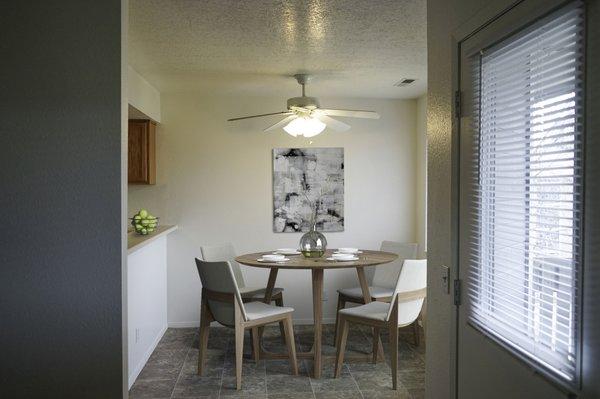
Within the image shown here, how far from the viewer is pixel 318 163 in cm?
575

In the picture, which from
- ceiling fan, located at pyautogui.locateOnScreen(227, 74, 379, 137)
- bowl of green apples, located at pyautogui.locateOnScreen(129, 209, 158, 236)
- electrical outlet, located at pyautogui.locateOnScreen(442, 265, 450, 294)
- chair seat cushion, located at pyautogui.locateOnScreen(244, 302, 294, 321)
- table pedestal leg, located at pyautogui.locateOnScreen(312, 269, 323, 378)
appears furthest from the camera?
bowl of green apples, located at pyautogui.locateOnScreen(129, 209, 158, 236)

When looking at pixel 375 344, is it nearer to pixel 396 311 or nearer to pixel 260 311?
pixel 396 311

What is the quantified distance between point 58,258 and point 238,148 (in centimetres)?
339

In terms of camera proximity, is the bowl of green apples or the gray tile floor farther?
the bowl of green apples

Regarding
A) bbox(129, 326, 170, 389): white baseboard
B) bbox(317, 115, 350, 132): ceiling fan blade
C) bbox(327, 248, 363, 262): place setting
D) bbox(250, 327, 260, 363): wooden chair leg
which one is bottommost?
bbox(129, 326, 170, 389): white baseboard

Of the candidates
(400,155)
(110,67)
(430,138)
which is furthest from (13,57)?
(400,155)

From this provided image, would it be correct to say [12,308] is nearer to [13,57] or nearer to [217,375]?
[13,57]

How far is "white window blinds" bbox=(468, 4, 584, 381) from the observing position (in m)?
1.41

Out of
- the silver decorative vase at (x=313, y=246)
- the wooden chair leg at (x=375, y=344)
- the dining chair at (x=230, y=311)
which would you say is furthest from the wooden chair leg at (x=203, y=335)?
the wooden chair leg at (x=375, y=344)

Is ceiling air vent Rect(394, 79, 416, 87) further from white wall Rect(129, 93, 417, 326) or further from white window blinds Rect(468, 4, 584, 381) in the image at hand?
white window blinds Rect(468, 4, 584, 381)

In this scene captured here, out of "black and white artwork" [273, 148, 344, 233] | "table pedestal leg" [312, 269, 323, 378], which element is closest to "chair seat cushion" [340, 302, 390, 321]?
"table pedestal leg" [312, 269, 323, 378]

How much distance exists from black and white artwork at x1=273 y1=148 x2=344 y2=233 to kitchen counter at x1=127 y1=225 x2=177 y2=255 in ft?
3.82

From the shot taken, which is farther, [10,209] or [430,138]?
[430,138]

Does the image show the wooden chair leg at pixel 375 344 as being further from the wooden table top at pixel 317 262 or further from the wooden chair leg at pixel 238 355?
the wooden chair leg at pixel 238 355
